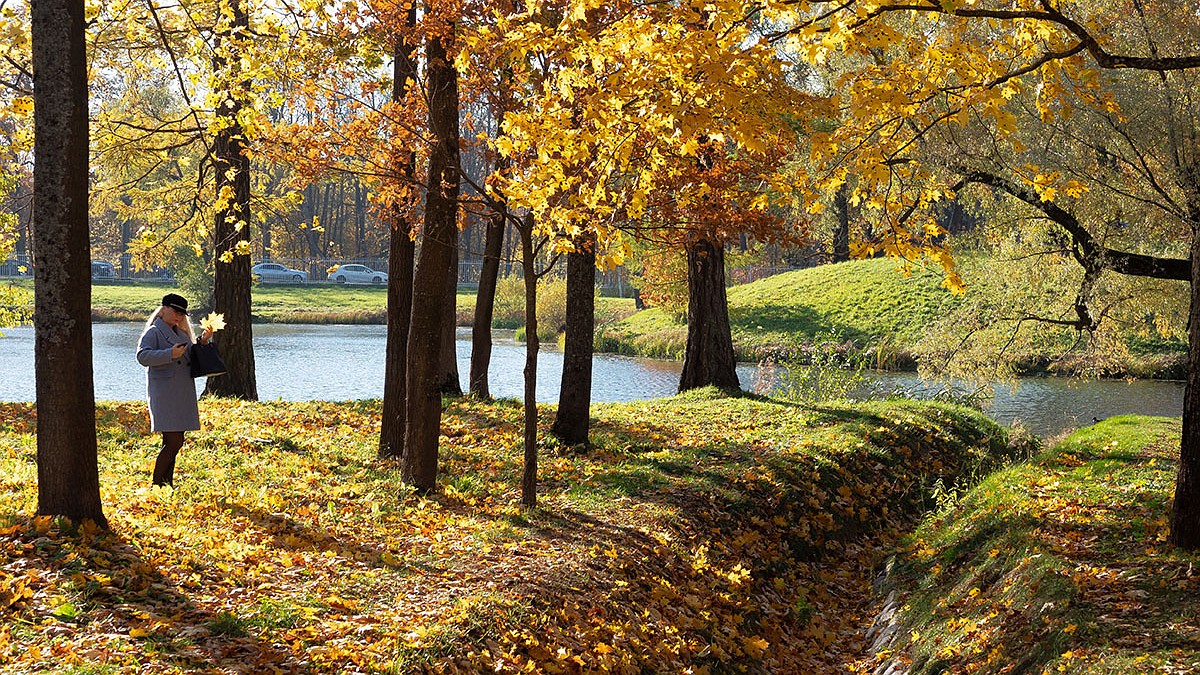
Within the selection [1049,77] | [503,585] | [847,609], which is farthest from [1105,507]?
[503,585]

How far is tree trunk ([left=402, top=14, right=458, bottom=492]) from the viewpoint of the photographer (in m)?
8.56

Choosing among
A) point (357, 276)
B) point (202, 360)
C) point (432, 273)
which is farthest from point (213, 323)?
point (357, 276)

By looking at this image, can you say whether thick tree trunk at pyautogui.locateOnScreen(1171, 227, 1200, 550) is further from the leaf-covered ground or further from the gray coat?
the gray coat

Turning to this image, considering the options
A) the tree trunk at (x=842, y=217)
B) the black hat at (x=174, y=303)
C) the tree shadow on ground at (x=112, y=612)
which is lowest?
the tree shadow on ground at (x=112, y=612)

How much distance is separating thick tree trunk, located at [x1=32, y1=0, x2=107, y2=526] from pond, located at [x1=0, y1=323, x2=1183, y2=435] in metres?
13.2

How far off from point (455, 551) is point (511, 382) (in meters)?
17.7

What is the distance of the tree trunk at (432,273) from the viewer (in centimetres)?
856

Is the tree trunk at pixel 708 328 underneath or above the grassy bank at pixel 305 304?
above

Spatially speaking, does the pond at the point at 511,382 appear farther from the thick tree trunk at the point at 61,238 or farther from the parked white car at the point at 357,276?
the parked white car at the point at 357,276

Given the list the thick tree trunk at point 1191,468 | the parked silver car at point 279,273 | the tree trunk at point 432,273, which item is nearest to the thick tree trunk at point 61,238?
the tree trunk at point 432,273

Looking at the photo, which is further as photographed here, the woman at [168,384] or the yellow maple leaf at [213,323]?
the yellow maple leaf at [213,323]

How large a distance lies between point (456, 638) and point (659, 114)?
3443mm

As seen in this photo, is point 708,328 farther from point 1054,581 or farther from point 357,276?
point 357,276

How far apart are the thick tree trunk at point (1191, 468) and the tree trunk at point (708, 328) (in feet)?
32.2
